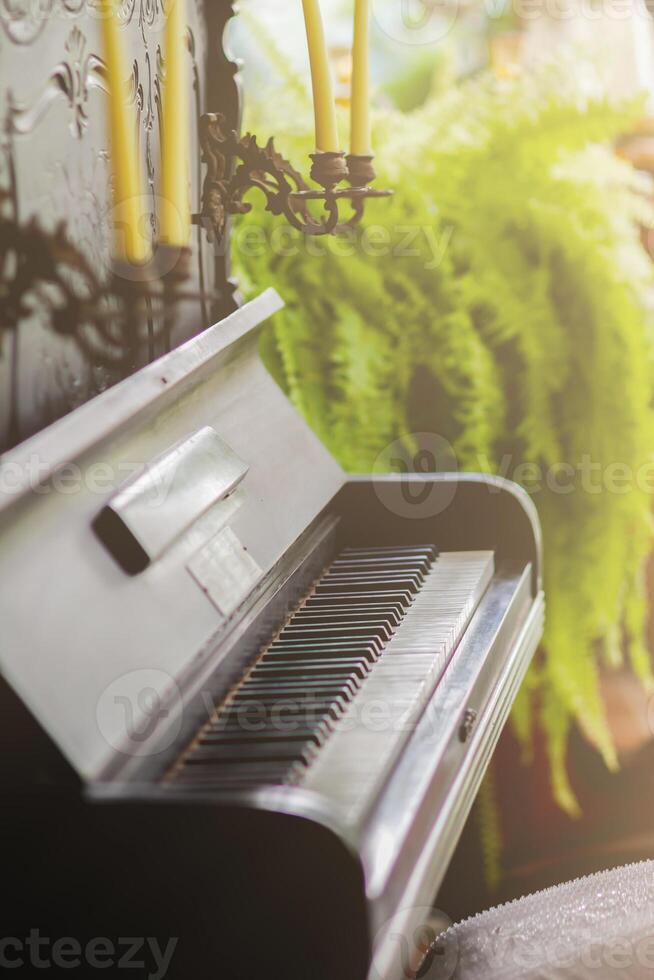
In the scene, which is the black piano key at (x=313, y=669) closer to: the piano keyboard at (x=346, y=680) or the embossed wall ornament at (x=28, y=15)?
the piano keyboard at (x=346, y=680)

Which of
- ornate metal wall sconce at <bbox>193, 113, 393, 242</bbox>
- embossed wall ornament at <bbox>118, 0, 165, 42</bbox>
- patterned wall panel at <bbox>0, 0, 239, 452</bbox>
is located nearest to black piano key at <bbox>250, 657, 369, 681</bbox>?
patterned wall panel at <bbox>0, 0, 239, 452</bbox>

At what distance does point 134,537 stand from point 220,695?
17cm

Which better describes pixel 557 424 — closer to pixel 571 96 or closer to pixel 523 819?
pixel 571 96

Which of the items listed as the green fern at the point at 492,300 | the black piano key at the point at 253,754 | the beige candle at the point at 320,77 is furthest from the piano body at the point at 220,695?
the green fern at the point at 492,300

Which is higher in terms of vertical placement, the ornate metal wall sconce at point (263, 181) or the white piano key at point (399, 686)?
the ornate metal wall sconce at point (263, 181)

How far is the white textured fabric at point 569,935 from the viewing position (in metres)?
1.10

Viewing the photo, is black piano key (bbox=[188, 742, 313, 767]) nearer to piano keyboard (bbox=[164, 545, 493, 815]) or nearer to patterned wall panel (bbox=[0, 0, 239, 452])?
piano keyboard (bbox=[164, 545, 493, 815])

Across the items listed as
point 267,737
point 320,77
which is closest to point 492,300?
point 320,77

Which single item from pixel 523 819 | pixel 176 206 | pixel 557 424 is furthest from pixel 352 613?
pixel 523 819

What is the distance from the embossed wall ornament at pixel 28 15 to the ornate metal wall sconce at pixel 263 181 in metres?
0.34

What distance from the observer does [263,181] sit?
1.38m

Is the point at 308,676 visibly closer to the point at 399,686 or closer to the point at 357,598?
the point at 399,686

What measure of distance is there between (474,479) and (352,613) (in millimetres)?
365

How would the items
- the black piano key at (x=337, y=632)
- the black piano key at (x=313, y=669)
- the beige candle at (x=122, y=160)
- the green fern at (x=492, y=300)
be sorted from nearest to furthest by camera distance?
the beige candle at (x=122, y=160)
the black piano key at (x=313, y=669)
the black piano key at (x=337, y=632)
the green fern at (x=492, y=300)
